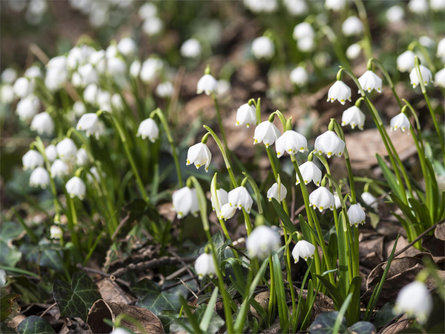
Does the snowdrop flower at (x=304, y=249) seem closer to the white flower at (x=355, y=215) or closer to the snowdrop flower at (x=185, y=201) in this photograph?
the white flower at (x=355, y=215)

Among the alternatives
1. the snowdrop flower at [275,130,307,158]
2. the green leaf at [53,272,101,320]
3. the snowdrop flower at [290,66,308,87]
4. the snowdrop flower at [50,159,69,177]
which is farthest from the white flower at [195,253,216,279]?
the snowdrop flower at [290,66,308,87]

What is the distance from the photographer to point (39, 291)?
6.95 feet

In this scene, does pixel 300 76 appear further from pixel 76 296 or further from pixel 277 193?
pixel 76 296

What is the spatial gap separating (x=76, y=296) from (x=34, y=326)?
0.17 m

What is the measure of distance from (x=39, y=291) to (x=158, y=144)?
39.1 inches

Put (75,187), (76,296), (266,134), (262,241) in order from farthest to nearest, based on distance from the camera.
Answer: (75,187) → (76,296) → (266,134) → (262,241)

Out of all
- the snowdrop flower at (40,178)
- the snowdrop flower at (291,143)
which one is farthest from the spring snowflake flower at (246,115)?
the snowdrop flower at (40,178)

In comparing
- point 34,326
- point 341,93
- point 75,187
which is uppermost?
point 341,93

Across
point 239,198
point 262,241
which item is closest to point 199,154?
point 239,198

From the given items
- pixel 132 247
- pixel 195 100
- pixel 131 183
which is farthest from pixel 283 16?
pixel 132 247

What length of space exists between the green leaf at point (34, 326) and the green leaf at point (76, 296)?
69 millimetres

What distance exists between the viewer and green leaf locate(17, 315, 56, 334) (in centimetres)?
172

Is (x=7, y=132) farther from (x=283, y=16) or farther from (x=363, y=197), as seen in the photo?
(x=363, y=197)

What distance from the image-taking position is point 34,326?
174 centimetres
